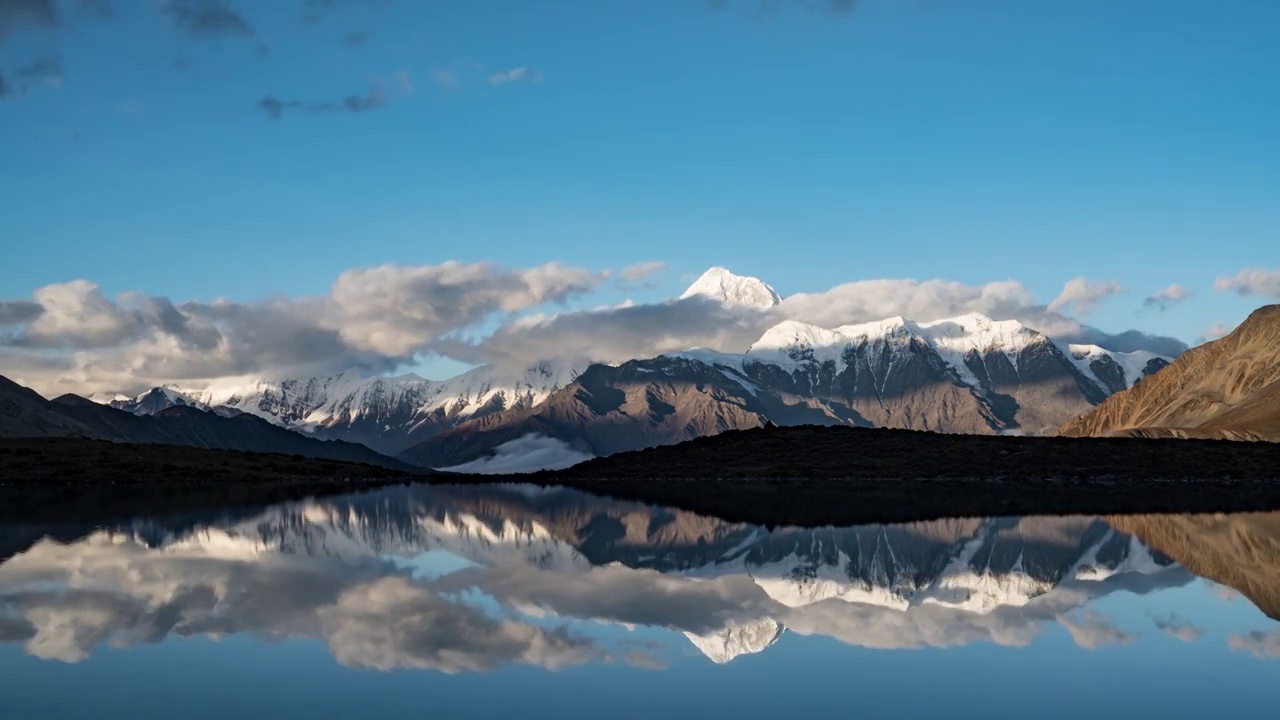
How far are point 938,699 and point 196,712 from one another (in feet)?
36.6

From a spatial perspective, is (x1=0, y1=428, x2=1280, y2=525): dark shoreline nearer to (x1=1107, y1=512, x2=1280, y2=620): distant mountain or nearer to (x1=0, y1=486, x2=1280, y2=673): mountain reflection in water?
(x1=1107, y1=512, x2=1280, y2=620): distant mountain

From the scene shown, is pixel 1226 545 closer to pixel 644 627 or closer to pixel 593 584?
pixel 593 584

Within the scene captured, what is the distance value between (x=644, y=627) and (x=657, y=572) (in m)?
11.2

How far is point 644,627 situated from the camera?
2522 centimetres

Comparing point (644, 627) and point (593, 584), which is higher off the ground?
point (593, 584)

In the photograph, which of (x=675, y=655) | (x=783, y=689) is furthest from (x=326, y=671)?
(x=783, y=689)

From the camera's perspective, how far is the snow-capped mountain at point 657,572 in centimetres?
2600

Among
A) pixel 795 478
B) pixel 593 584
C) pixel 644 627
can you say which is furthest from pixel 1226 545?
pixel 795 478

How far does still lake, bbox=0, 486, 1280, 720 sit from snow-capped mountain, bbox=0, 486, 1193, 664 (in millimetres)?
157

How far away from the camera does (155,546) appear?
44.2m

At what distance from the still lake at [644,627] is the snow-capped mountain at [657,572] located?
157 millimetres

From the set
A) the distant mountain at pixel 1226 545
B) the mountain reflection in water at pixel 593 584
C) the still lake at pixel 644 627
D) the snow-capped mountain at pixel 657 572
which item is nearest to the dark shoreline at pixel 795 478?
the distant mountain at pixel 1226 545

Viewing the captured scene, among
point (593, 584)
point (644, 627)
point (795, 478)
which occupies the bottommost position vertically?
point (644, 627)

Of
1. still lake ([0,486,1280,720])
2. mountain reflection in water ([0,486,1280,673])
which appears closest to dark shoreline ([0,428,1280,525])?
mountain reflection in water ([0,486,1280,673])
